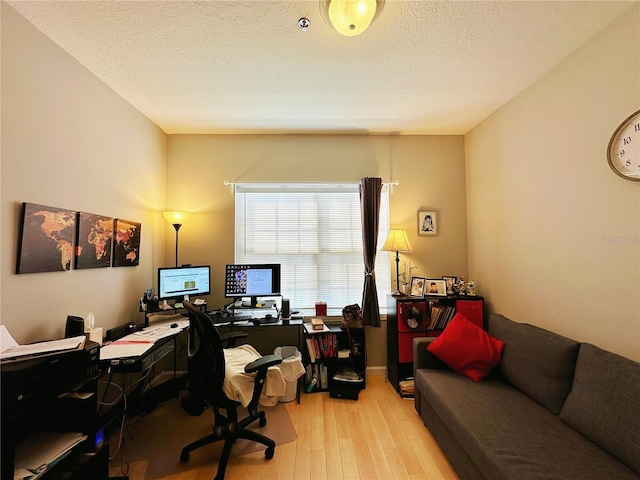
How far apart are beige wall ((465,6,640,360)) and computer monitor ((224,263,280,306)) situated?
2.32m

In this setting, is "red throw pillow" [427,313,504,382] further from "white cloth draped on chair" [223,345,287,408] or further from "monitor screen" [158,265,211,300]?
"monitor screen" [158,265,211,300]

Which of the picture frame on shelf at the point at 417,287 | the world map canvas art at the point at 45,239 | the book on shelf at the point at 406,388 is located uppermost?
the world map canvas art at the point at 45,239

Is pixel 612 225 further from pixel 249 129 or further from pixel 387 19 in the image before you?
pixel 249 129

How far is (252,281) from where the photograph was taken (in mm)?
2783

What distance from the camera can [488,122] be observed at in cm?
272

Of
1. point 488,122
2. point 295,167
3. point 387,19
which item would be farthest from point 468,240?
point 387,19

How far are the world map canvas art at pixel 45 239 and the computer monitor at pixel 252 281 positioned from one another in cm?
126

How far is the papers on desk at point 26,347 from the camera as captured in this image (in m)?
1.23

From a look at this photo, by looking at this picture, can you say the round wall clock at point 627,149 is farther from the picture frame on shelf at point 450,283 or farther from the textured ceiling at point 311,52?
the picture frame on shelf at point 450,283

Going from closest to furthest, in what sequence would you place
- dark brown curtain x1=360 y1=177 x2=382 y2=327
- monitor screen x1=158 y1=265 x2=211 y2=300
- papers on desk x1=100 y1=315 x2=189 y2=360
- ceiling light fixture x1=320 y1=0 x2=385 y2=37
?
ceiling light fixture x1=320 y1=0 x2=385 y2=37 < papers on desk x1=100 y1=315 x2=189 y2=360 < monitor screen x1=158 y1=265 x2=211 y2=300 < dark brown curtain x1=360 y1=177 x2=382 y2=327

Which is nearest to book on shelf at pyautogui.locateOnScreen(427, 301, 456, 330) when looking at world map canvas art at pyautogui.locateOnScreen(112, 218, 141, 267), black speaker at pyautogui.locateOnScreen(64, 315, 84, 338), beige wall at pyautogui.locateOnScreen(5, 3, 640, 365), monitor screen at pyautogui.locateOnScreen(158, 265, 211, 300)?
beige wall at pyautogui.locateOnScreen(5, 3, 640, 365)

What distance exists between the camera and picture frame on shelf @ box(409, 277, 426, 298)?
9.18 ft

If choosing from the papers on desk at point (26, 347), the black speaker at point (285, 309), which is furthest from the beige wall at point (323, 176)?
the papers on desk at point (26, 347)

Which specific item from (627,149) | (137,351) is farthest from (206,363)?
(627,149)
